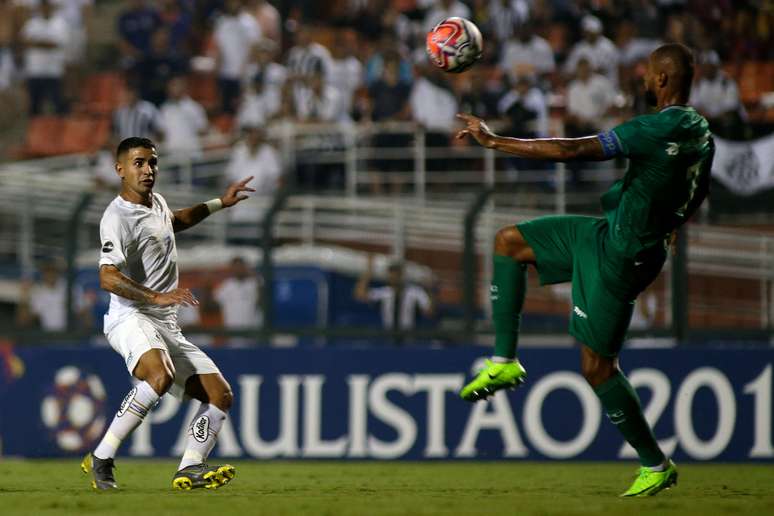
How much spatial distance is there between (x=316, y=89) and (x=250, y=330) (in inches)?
223

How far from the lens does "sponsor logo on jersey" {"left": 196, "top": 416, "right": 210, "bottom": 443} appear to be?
8.47 m

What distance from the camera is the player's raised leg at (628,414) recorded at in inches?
326

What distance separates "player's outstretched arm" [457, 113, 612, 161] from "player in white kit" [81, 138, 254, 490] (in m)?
1.99

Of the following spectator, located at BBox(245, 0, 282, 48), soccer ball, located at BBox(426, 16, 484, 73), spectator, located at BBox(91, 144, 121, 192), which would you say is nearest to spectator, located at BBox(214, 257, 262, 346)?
soccer ball, located at BBox(426, 16, 484, 73)

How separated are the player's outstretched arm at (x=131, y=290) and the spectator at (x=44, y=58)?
12.5 metres

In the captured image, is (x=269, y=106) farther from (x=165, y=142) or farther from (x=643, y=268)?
(x=643, y=268)

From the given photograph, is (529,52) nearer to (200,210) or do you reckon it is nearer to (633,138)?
(200,210)

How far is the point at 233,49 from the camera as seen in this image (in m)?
20.0

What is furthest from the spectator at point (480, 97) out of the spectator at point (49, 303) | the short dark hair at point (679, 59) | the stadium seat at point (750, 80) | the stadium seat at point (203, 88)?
the short dark hair at point (679, 59)

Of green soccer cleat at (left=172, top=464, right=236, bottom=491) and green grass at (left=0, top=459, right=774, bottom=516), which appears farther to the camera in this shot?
green soccer cleat at (left=172, top=464, right=236, bottom=491)

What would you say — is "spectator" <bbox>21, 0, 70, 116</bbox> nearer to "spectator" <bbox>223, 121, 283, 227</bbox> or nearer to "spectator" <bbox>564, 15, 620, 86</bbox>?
"spectator" <bbox>223, 121, 283, 227</bbox>

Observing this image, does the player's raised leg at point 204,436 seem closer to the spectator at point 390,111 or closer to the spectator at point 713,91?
the spectator at point 390,111

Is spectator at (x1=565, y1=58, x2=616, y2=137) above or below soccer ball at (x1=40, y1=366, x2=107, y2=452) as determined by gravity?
above

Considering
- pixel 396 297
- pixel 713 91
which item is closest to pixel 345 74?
pixel 713 91
